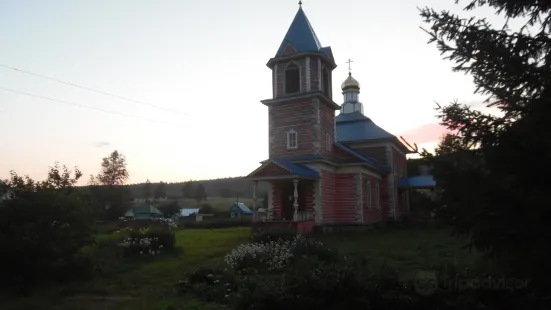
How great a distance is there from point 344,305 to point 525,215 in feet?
8.94

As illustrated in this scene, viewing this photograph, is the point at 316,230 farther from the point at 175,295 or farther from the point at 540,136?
the point at 540,136

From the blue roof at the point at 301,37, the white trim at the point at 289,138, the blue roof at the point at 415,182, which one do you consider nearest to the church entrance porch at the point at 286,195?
Answer: the white trim at the point at 289,138

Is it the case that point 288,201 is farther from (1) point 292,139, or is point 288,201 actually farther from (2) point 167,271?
(2) point 167,271

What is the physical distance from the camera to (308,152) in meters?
22.9

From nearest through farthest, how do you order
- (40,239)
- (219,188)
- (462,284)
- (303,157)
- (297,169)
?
(462,284) → (40,239) → (297,169) → (303,157) → (219,188)

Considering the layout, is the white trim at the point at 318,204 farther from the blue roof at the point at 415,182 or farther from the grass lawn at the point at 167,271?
the blue roof at the point at 415,182

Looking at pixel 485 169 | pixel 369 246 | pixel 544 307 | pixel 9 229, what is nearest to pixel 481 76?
pixel 485 169

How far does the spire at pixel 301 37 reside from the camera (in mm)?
23984

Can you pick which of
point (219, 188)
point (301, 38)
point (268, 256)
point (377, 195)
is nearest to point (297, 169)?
point (301, 38)

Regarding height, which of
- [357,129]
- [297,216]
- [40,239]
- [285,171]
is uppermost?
[357,129]

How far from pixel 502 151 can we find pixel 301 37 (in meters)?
21.4

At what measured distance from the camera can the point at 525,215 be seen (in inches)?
155

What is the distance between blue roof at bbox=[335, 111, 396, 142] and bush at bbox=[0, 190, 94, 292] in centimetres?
2175

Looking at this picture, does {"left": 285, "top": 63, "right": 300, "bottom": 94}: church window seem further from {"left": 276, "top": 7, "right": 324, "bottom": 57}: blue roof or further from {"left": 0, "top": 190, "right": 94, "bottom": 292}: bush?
{"left": 0, "top": 190, "right": 94, "bottom": 292}: bush
